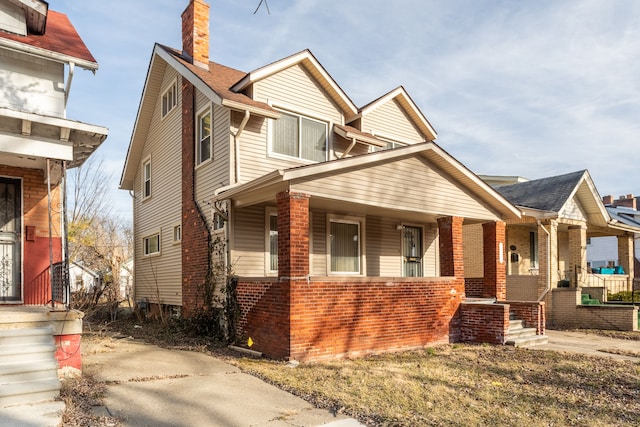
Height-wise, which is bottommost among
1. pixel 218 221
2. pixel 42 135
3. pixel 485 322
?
pixel 485 322

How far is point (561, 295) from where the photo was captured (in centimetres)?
1581

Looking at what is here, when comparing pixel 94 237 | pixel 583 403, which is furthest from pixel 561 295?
pixel 94 237

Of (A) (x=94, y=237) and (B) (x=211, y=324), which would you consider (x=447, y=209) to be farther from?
(A) (x=94, y=237)

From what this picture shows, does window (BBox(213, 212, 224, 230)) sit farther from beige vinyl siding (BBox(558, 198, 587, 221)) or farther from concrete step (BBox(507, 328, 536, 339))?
beige vinyl siding (BBox(558, 198, 587, 221))

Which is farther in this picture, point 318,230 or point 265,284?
point 318,230

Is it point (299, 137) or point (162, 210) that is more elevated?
point (299, 137)

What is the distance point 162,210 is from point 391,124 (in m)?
7.76

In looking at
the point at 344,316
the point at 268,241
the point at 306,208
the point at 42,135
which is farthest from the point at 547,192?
the point at 42,135

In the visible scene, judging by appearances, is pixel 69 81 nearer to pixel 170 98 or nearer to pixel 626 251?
pixel 170 98

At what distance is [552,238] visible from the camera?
15.9m

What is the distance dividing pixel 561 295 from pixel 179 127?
1323 centimetres

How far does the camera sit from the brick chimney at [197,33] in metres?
13.5

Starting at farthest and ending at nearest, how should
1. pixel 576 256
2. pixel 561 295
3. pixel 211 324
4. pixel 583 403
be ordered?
1. pixel 576 256
2. pixel 561 295
3. pixel 211 324
4. pixel 583 403

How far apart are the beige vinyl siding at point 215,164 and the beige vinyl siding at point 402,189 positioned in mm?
2776
